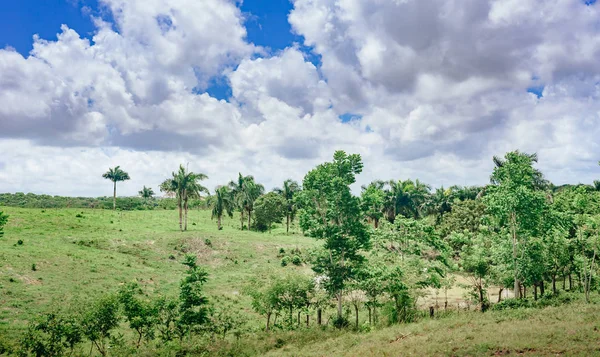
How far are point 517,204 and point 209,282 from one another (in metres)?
37.4

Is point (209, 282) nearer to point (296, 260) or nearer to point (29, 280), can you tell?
point (296, 260)

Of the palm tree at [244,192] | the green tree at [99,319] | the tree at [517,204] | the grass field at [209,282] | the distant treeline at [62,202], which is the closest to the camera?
the grass field at [209,282]

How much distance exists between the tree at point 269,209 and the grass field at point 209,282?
3937mm

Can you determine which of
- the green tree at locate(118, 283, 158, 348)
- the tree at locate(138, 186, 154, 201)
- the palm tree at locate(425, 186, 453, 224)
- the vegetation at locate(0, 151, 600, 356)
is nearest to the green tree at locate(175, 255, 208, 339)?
the vegetation at locate(0, 151, 600, 356)

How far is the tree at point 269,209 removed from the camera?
9169 cm

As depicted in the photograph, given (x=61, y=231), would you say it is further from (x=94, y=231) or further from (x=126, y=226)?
(x=126, y=226)

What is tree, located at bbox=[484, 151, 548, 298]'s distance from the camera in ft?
119

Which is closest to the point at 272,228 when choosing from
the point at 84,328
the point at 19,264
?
the point at 19,264

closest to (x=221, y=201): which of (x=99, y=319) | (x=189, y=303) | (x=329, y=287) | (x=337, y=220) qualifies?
(x=337, y=220)

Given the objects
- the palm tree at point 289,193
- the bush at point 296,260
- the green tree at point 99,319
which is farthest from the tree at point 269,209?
the green tree at point 99,319

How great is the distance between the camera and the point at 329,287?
113 feet

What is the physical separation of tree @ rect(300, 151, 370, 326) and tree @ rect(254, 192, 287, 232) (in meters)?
57.0

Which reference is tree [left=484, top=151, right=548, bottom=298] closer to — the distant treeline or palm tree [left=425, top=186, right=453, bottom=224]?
palm tree [left=425, top=186, right=453, bottom=224]

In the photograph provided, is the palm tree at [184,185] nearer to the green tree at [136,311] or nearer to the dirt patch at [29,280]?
the dirt patch at [29,280]
